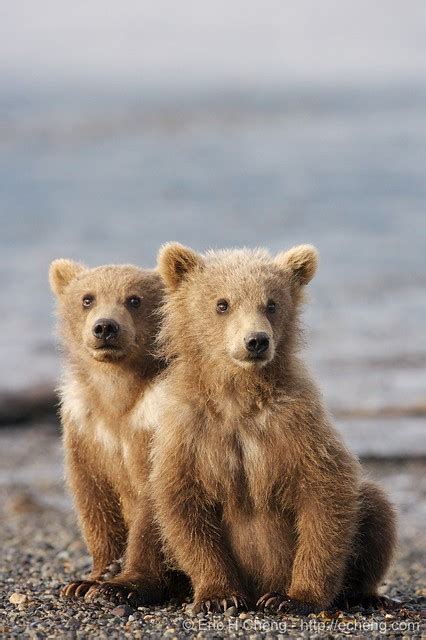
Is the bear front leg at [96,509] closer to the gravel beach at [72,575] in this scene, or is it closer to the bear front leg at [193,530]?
the gravel beach at [72,575]

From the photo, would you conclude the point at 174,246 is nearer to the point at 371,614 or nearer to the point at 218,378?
the point at 218,378

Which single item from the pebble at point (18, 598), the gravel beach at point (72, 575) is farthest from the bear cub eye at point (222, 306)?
the pebble at point (18, 598)

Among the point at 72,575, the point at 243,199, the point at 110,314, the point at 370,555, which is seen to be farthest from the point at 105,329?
the point at 243,199

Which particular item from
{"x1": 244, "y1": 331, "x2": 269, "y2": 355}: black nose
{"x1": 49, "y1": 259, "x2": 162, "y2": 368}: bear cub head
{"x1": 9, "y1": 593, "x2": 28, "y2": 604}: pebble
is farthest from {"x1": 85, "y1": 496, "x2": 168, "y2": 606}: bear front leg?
{"x1": 244, "y1": 331, "x2": 269, "y2": 355}: black nose

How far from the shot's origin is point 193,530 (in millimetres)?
7020

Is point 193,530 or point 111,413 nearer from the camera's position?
point 193,530

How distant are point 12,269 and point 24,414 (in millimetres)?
8468

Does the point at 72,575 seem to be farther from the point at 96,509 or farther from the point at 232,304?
the point at 232,304

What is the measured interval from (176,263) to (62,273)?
3.89ft

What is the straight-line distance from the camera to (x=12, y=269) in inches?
877

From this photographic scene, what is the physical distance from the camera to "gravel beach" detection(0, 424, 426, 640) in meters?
6.67

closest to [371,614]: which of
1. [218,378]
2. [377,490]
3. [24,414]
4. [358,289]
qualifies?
[377,490]

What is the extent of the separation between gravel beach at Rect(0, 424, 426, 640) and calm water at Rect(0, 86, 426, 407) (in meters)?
1.86

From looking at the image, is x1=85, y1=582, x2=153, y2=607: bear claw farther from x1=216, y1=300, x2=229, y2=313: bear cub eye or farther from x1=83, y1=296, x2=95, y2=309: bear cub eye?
x1=83, y1=296, x2=95, y2=309: bear cub eye
